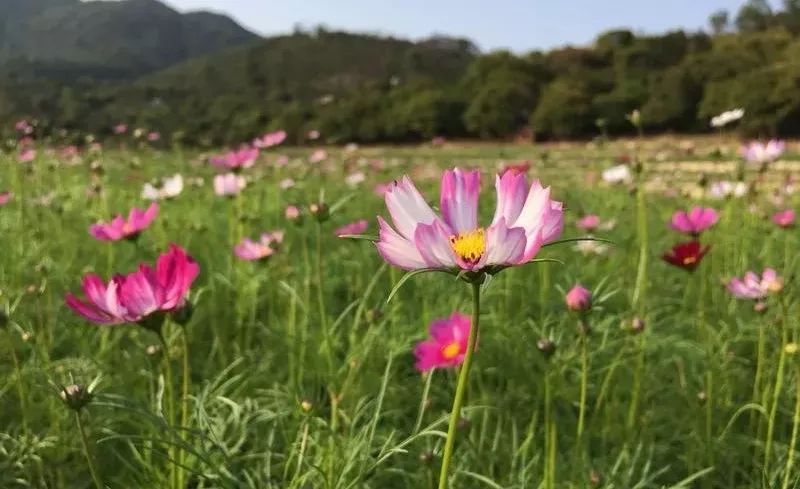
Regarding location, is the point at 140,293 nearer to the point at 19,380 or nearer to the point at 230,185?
the point at 19,380

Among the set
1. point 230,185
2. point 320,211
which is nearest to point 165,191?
point 230,185

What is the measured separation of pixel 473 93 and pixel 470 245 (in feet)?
41.9

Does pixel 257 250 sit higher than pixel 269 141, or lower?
lower

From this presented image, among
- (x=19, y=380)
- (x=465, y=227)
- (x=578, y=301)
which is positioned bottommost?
(x=19, y=380)

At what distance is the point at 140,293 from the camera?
65cm

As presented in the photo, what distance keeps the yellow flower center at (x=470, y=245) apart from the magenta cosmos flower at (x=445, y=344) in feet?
1.39

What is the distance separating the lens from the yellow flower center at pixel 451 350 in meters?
0.92

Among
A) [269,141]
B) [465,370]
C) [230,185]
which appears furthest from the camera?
A: [269,141]

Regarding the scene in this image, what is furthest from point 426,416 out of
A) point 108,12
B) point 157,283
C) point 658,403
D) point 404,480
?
point 108,12

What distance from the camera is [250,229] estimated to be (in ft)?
7.28

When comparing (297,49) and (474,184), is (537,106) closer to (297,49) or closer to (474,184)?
(297,49)

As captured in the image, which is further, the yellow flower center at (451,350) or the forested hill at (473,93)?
the forested hill at (473,93)

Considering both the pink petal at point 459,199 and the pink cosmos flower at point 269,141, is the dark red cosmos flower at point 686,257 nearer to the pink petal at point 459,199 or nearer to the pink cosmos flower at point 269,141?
the pink petal at point 459,199

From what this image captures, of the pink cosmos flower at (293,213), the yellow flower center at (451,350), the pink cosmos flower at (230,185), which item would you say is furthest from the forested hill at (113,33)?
the yellow flower center at (451,350)
